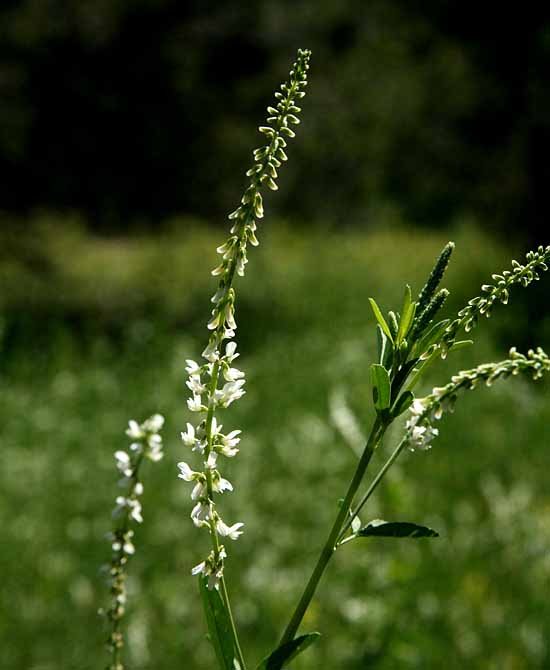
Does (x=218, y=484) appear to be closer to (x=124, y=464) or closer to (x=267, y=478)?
(x=124, y=464)

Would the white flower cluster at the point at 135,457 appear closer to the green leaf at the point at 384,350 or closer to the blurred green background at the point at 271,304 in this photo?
the green leaf at the point at 384,350

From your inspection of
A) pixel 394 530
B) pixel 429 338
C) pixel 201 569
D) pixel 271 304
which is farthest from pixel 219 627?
pixel 271 304

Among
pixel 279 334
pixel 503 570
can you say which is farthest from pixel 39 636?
pixel 279 334

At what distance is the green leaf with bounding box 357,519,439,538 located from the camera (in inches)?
26.6

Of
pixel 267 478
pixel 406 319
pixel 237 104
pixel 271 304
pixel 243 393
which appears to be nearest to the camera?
pixel 243 393

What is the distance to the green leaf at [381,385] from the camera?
660mm

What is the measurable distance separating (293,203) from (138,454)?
8.96 meters

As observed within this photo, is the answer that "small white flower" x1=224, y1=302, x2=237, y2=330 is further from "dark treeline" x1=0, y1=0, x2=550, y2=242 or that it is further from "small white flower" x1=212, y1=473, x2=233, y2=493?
"dark treeline" x1=0, y1=0, x2=550, y2=242

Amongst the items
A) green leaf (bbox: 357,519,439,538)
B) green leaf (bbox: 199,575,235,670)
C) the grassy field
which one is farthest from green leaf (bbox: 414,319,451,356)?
the grassy field

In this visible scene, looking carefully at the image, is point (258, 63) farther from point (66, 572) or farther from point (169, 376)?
point (66, 572)

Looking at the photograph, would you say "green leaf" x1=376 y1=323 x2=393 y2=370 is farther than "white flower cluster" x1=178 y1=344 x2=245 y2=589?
Yes

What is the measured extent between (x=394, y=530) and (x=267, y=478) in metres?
3.81

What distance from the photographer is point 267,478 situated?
4.47m

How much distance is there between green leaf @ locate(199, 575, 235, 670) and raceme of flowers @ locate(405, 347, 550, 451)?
0.17 metres
